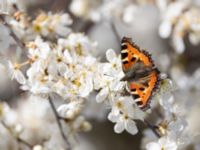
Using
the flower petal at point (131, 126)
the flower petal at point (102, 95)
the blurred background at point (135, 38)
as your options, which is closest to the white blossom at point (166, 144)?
the flower petal at point (131, 126)

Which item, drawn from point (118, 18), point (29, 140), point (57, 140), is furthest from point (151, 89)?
point (118, 18)

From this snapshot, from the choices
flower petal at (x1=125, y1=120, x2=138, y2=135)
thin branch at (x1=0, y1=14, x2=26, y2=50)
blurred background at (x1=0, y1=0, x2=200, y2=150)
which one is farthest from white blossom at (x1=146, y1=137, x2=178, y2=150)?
thin branch at (x1=0, y1=14, x2=26, y2=50)

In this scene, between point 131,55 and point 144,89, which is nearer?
point 144,89

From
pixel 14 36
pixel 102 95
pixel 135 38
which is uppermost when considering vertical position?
pixel 135 38

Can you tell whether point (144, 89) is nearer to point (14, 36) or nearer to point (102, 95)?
point (102, 95)

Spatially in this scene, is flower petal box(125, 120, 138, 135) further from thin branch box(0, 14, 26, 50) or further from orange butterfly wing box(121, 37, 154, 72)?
thin branch box(0, 14, 26, 50)

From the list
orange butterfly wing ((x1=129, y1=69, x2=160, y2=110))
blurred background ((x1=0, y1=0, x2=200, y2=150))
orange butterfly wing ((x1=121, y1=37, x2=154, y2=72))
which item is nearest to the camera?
orange butterfly wing ((x1=129, y1=69, x2=160, y2=110))

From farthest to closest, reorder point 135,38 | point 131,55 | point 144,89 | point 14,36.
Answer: point 135,38 < point 14,36 < point 131,55 < point 144,89

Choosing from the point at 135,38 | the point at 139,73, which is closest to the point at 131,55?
the point at 139,73
